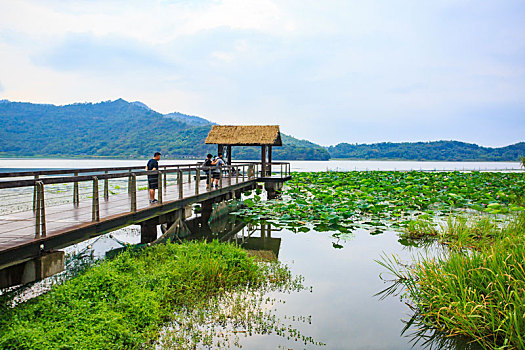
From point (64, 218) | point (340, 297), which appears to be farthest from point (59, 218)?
point (340, 297)

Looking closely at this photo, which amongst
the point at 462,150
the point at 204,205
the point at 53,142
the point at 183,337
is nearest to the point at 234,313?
the point at 183,337

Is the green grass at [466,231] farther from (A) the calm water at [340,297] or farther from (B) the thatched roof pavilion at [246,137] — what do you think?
(B) the thatched roof pavilion at [246,137]

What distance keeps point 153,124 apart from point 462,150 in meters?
70.6

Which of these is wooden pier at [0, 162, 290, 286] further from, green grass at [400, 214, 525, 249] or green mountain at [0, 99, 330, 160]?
green mountain at [0, 99, 330, 160]

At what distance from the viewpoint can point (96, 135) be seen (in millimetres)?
75500

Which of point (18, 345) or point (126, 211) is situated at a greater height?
point (126, 211)

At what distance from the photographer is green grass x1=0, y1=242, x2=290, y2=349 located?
4082mm

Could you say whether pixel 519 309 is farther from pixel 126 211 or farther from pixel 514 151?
pixel 514 151

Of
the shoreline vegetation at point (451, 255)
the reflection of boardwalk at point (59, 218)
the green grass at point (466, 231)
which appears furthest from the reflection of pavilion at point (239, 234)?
the green grass at point (466, 231)

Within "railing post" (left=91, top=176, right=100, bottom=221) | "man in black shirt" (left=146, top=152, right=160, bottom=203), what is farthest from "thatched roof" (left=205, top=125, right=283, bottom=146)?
"railing post" (left=91, top=176, right=100, bottom=221)

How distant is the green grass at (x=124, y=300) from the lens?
408 cm

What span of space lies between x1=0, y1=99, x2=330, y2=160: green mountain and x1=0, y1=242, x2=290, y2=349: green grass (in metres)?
56.9

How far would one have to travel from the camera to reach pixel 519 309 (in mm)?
4215

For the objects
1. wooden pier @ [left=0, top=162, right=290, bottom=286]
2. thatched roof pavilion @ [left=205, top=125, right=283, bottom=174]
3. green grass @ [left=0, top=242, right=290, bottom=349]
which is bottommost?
green grass @ [left=0, top=242, right=290, bottom=349]
